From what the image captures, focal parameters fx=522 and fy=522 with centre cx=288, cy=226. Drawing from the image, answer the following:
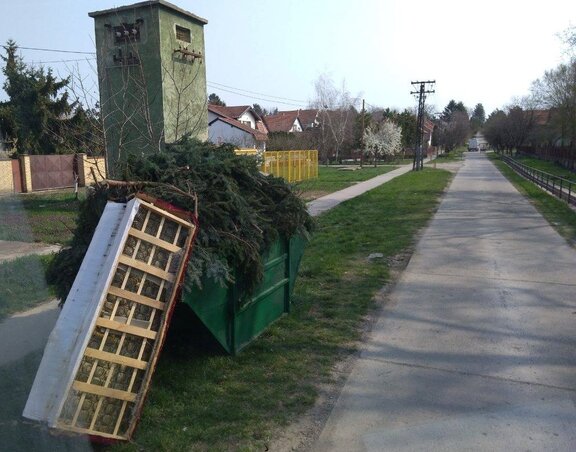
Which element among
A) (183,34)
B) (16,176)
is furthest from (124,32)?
(16,176)

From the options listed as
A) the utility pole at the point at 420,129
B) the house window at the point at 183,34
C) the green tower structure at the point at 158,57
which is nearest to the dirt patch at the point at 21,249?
the green tower structure at the point at 158,57

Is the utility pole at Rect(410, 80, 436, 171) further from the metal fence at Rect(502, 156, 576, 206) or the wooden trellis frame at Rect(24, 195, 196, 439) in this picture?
the wooden trellis frame at Rect(24, 195, 196, 439)

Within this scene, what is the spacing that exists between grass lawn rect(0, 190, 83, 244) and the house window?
19.1 ft

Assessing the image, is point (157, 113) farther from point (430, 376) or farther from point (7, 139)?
point (7, 139)

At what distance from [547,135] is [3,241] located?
5954 cm

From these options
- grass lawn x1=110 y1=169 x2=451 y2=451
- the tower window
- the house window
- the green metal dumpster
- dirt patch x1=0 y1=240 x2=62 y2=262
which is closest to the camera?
grass lawn x1=110 y1=169 x2=451 y2=451

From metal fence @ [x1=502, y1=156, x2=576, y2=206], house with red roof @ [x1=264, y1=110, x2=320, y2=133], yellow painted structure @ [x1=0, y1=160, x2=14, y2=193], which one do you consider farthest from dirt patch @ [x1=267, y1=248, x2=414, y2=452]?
house with red roof @ [x1=264, y1=110, x2=320, y2=133]

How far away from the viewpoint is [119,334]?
3270 millimetres

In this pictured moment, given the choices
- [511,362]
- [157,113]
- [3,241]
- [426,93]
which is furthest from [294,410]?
[426,93]

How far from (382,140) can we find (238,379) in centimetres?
5394

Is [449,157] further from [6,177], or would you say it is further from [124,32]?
[124,32]

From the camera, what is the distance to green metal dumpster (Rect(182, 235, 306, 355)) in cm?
420

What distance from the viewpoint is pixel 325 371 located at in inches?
179

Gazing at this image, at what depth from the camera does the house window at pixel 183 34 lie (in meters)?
15.6
